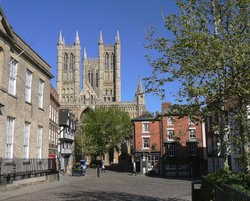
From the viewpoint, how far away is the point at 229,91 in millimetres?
10695

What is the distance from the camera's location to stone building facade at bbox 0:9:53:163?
63.2ft

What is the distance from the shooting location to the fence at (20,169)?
1842 centimetres

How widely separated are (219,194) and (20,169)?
14662mm

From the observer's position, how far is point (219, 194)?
934 centimetres

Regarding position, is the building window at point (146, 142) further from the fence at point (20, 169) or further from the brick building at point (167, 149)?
the fence at point (20, 169)

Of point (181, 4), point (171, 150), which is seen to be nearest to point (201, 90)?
point (181, 4)

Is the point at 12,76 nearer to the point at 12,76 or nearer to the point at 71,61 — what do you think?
the point at 12,76

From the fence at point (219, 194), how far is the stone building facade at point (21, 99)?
37.6 feet

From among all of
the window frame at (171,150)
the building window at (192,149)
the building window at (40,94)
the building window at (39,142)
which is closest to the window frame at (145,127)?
the window frame at (171,150)

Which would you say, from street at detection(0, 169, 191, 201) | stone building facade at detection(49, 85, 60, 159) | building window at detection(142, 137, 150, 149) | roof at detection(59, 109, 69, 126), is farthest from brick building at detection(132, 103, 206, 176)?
street at detection(0, 169, 191, 201)

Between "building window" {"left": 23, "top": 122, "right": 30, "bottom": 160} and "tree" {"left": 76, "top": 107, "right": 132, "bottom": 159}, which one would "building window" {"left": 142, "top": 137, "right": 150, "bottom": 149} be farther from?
"building window" {"left": 23, "top": 122, "right": 30, "bottom": 160}

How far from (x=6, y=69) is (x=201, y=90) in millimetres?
12677

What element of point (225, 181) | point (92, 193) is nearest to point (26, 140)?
point (92, 193)

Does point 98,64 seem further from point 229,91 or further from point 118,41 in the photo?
point 229,91
